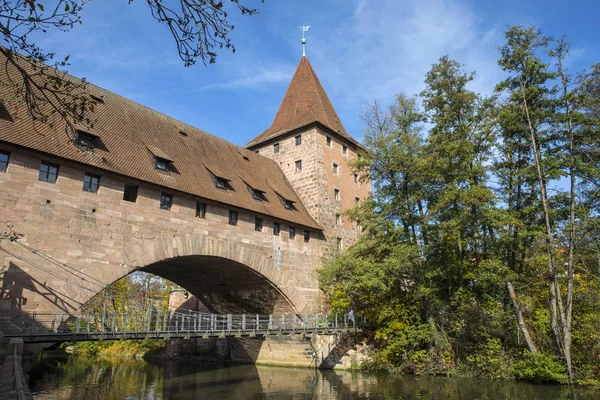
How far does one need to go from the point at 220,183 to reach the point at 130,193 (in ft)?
14.6

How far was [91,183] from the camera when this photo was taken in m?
13.5

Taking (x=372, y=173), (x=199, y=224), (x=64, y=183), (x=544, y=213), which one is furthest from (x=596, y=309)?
(x=64, y=183)

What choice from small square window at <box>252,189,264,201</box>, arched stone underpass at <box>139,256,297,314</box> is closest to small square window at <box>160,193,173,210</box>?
arched stone underpass at <box>139,256,297,314</box>

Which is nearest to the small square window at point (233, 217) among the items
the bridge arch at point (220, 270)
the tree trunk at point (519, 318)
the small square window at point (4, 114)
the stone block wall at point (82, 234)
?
the stone block wall at point (82, 234)

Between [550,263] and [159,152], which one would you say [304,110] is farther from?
[550,263]

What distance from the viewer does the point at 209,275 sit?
1983 cm

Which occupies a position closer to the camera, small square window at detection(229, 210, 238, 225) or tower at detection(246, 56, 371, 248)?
small square window at detection(229, 210, 238, 225)

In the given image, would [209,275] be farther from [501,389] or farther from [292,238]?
[501,389]

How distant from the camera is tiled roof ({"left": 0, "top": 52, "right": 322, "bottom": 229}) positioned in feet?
42.0

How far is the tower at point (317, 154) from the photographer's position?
2392 cm

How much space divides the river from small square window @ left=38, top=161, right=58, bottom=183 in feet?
23.0

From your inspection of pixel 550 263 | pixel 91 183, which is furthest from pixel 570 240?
pixel 91 183

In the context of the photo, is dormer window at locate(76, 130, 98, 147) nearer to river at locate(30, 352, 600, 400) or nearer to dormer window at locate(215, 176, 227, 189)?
dormer window at locate(215, 176, 227, 189)

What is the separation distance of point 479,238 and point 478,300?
7.99 feet
